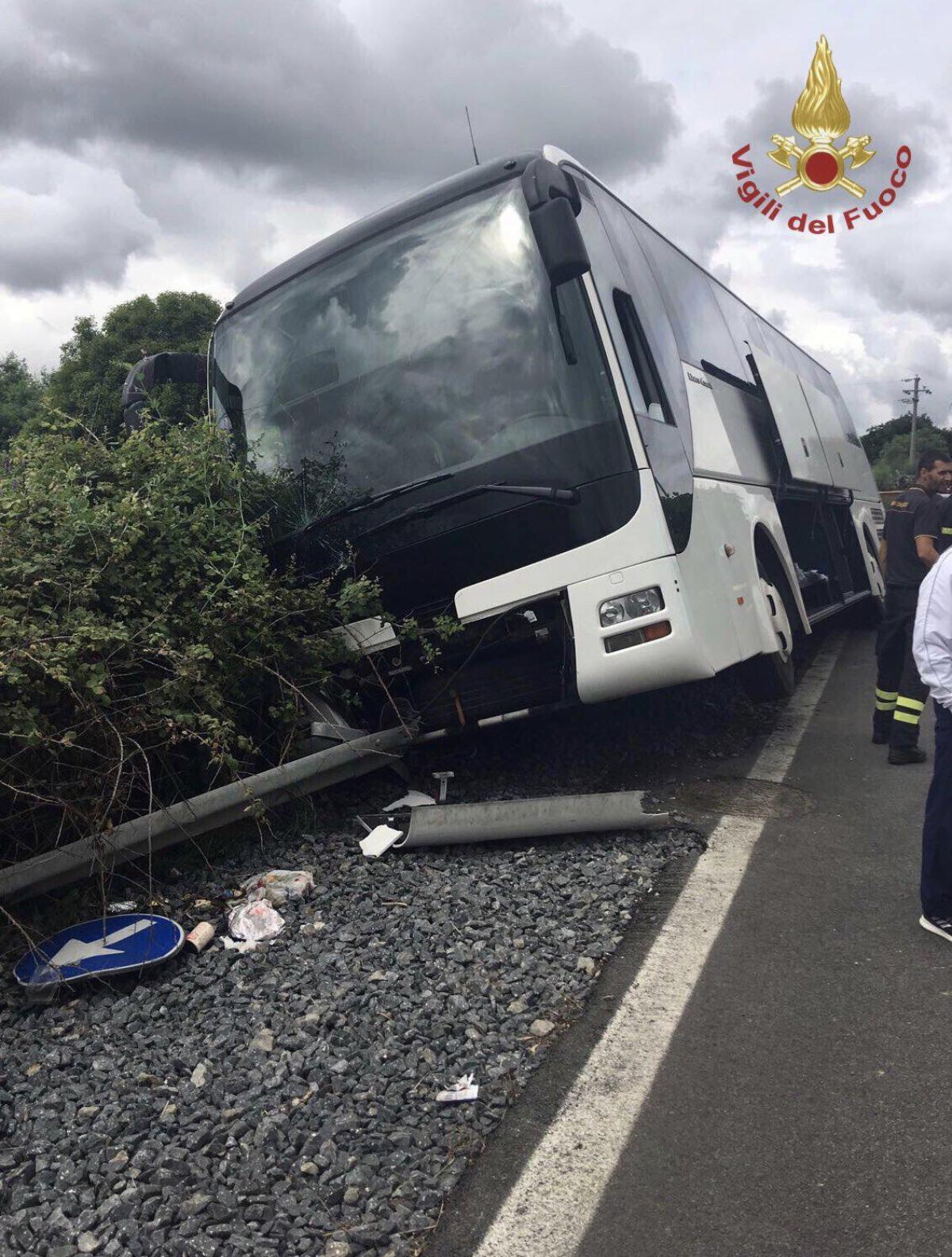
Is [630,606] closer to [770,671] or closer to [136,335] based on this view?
[770,671]

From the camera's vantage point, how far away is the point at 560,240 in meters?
5.14

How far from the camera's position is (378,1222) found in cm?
254

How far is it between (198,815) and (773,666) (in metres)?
3.97

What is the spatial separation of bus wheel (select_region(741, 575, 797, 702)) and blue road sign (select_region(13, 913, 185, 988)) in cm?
424

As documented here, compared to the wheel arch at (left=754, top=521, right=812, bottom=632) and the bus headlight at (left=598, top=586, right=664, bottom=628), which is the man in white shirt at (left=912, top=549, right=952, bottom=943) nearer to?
the bus headlight at (left=598, top=586, right=664, bottom=628)

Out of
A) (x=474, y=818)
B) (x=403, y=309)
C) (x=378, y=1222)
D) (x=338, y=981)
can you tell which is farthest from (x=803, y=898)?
(x=403, y=309)

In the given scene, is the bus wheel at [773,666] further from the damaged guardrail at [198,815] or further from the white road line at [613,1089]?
the damaged guardrail at [198,815]

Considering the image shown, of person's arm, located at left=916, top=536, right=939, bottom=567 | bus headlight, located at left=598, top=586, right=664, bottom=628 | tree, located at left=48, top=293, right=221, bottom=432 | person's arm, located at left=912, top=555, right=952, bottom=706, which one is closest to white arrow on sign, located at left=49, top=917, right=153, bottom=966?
bus headlight, located at left=598, top=586, right=664, bottom=628

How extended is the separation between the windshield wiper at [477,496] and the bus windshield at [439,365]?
0.27 feet

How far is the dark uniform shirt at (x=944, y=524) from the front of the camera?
6.81 meters

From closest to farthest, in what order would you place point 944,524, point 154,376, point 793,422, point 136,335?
point 154,376 → point 944,524 → point 793,422 → point 136,335

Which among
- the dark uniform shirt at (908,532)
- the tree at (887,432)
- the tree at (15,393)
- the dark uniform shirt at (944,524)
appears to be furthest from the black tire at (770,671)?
the tree at (887,432)

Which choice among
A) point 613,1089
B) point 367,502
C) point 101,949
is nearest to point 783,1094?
point 613,1089

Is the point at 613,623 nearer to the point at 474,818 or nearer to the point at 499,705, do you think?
the point at 499,705
